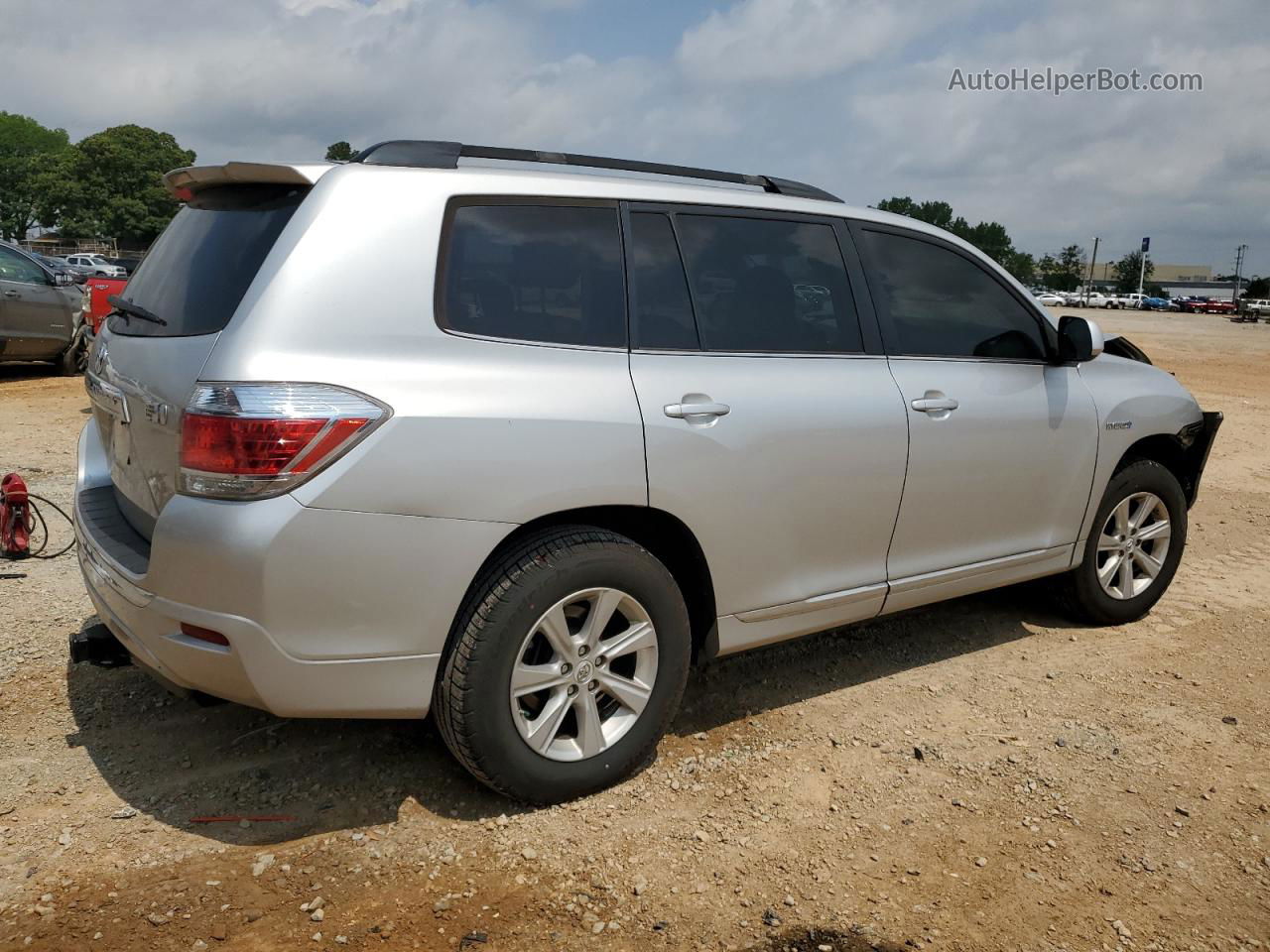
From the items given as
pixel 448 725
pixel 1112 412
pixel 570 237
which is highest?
pixel 570 237

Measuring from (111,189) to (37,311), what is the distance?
85.7 meters

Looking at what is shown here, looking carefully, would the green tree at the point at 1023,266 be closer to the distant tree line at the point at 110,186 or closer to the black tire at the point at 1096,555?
the distant tree line at the point at 110,186

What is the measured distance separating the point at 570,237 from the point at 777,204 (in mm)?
929

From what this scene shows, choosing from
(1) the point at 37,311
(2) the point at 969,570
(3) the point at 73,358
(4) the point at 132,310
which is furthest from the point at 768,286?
(3) the point at 73,358

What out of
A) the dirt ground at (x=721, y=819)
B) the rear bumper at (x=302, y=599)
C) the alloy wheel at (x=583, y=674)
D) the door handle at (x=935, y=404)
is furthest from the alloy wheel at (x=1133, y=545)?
the rear bumper at (x=302, y=599)

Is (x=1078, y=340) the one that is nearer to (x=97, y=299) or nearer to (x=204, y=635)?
(x=204, y=635)

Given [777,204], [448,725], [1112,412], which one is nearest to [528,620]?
[448,725]

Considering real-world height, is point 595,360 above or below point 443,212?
below

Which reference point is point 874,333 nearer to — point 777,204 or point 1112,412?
point 777,204

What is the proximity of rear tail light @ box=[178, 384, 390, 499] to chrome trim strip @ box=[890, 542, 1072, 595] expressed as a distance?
2218mm

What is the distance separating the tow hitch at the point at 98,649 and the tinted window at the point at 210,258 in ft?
3.16

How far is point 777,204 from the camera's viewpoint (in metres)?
3.74

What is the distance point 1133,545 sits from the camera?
4.89 metres

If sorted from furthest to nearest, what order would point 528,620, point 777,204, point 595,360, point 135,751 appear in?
point 777,204 → point 135,751 → point 595,360 → point 528,620
